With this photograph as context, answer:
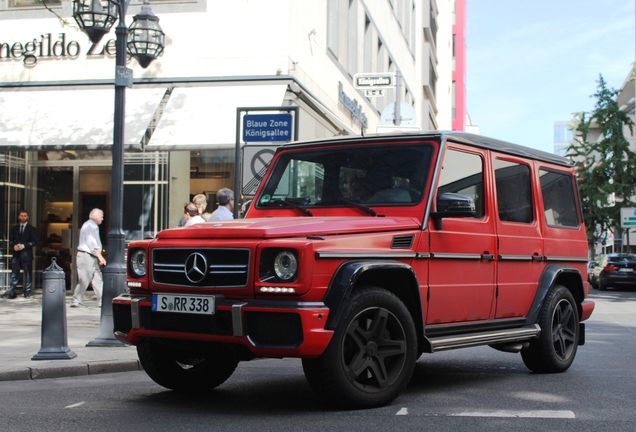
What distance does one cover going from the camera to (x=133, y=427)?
222 inches

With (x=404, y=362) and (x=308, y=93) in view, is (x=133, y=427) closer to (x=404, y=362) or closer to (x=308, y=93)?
(x=404, y=362)

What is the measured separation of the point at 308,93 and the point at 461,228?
12.1m

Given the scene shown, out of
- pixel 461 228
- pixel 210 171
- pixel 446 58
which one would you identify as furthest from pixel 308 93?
pixel 446 58

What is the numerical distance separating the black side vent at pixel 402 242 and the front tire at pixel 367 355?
43cm

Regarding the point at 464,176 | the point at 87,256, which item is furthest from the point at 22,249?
the point at 464,176

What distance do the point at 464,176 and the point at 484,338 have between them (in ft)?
4.34

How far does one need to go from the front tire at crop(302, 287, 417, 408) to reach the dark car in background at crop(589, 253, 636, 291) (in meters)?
30.1

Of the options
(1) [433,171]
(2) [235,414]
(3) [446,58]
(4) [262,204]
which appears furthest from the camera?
(3) [446,58]

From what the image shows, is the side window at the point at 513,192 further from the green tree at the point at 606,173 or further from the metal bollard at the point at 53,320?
the green tree at the point at 606,173

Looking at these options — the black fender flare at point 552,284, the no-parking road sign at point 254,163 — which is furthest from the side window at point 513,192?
the no-parking road sign at point 254,163

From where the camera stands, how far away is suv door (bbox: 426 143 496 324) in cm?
689

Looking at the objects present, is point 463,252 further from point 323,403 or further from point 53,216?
point 53,216

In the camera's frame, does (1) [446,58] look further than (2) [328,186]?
Yes

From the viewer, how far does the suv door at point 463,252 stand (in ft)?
22.6
